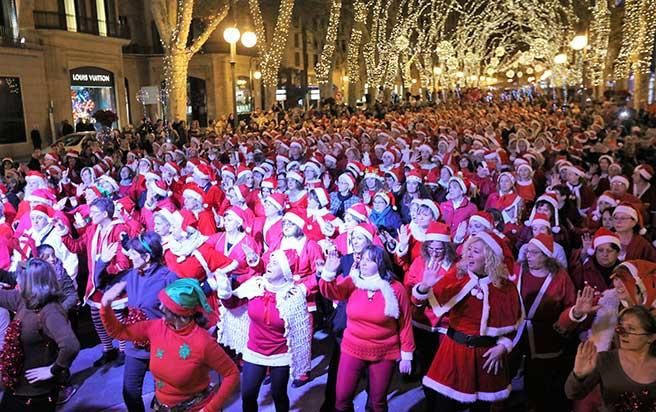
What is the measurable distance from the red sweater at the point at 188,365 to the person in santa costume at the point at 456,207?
4.25 meters

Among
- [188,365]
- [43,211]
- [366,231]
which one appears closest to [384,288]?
[366,231]

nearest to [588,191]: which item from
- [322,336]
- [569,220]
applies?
[569,220]

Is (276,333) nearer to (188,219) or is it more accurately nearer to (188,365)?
(188,365)

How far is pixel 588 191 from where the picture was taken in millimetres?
8656

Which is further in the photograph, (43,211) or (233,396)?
(43,211)

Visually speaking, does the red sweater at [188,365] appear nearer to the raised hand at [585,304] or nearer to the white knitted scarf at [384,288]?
the white knitted scarf at [384,288]

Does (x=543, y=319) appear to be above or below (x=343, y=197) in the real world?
below

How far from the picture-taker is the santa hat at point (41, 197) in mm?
7590

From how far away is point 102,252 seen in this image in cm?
605

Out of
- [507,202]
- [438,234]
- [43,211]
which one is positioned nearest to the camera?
[438,234]

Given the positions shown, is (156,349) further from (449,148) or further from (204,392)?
(449,148)

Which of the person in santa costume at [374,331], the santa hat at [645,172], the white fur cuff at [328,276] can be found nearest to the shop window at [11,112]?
the santa hat at [645,172]

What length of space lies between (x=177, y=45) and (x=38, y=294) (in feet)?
60.4

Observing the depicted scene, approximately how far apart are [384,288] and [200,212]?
368cm
